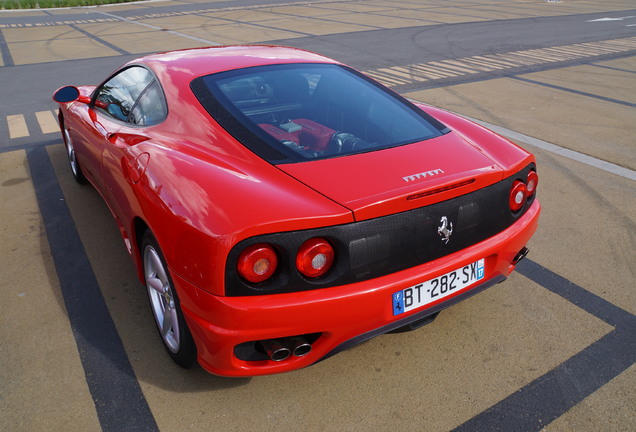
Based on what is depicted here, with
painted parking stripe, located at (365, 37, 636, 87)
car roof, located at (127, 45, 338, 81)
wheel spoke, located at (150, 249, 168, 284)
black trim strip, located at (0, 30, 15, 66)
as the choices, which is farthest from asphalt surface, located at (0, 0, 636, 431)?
black trim strip, located at (0, 30, 15, 66)

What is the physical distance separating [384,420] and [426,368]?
43 centimetres

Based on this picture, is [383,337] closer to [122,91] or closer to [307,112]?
[307,112]

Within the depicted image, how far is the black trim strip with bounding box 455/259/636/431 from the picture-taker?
2.40m

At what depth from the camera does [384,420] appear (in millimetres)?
2408

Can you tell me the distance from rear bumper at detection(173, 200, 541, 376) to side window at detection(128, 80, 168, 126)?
1.09 metres

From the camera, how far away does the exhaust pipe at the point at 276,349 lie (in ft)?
7.29

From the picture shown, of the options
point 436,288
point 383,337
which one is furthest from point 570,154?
point 436,288

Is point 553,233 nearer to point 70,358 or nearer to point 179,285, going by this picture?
point 179,285

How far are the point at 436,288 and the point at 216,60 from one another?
1.85 meters

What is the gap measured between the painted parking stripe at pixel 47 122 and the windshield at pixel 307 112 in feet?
15.1

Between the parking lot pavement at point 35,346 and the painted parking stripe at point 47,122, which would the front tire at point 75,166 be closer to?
the parking lot pavement at point 35,346

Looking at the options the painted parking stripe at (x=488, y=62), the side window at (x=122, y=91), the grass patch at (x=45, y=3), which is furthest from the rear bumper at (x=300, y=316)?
the grass patch at (x=45, y=3)

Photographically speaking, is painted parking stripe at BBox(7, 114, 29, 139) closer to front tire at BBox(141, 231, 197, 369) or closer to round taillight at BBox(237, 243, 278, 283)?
front tire at BBox(141, 231, 197, 369)

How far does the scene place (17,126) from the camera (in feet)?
22.9
